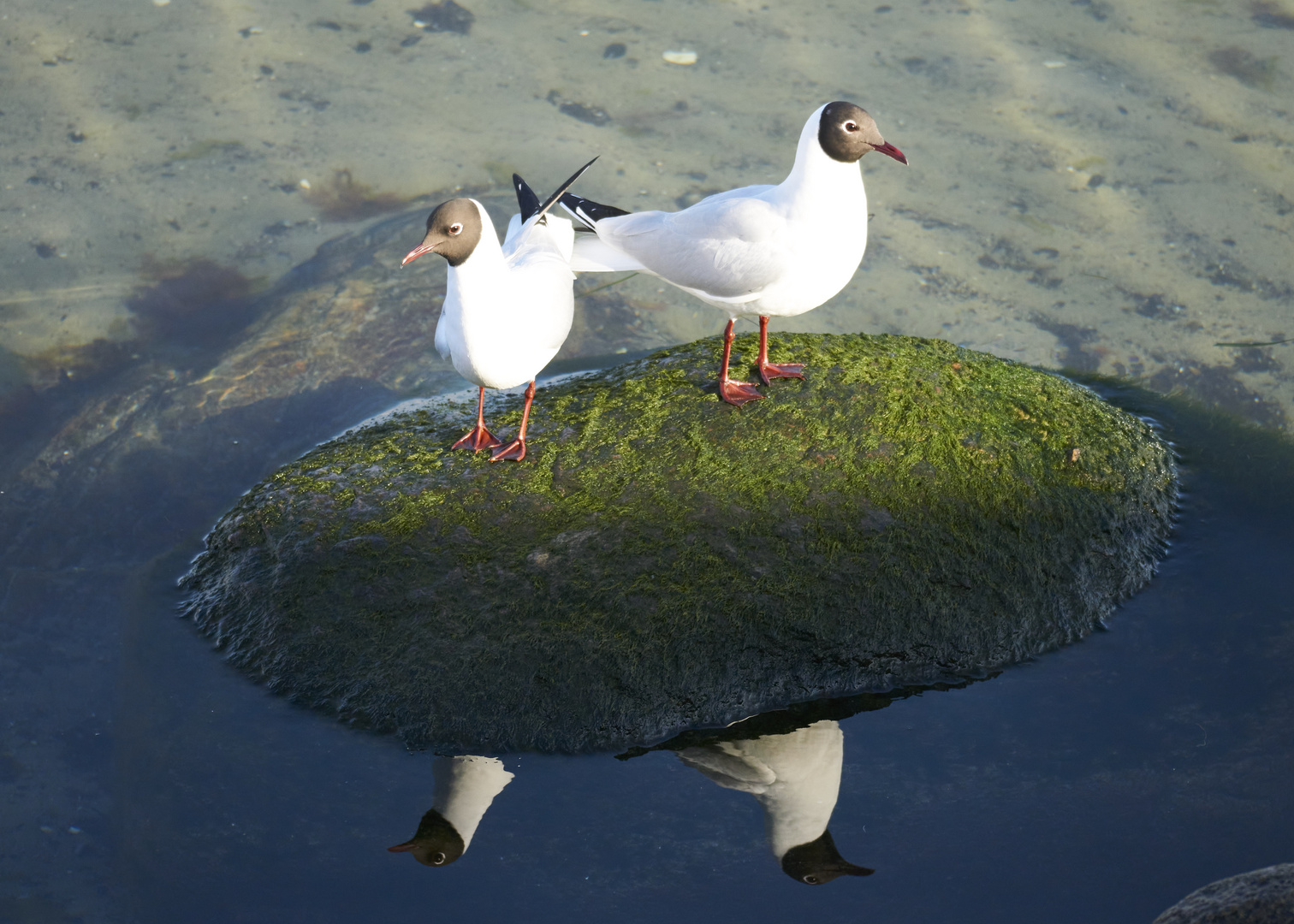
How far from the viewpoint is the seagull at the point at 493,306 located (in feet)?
12.5

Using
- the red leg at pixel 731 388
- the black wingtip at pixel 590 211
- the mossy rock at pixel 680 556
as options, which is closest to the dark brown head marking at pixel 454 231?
the mossy rock at pixel 680 556

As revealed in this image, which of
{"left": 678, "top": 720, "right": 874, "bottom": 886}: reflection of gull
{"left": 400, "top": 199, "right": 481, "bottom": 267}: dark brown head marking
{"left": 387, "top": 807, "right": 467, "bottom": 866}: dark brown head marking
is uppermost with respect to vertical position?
{"left": 400, "top": 199, "right": 481, "bottom": 267}: dark brown head marking

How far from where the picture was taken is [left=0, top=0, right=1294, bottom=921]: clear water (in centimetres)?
326

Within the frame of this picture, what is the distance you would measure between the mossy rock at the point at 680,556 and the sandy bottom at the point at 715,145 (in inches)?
93.8

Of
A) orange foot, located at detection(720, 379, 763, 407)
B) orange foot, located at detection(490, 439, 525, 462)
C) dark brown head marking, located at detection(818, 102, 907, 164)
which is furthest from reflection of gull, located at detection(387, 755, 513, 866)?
dark brown head marking, located at detection(818, 102, 907, 164)

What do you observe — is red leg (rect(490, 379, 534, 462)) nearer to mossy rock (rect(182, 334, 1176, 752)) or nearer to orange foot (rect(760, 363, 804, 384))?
mossy rock (rect(182, 334, 1176, 752))

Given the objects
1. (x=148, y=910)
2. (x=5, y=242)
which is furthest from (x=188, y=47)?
(x=148, y=910)

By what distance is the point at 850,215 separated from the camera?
13.2 ft

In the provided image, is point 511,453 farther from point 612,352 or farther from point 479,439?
point 612,352

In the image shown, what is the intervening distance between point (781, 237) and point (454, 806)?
2.33 m

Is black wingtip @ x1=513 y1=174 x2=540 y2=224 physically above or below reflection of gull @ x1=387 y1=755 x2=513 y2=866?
above

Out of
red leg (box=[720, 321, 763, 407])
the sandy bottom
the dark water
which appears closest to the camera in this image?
the dark water

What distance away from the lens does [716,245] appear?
→ 13.7 ft

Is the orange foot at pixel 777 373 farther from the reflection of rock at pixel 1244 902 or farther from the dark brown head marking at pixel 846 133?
the reflection of rock at pixel 1244 902
